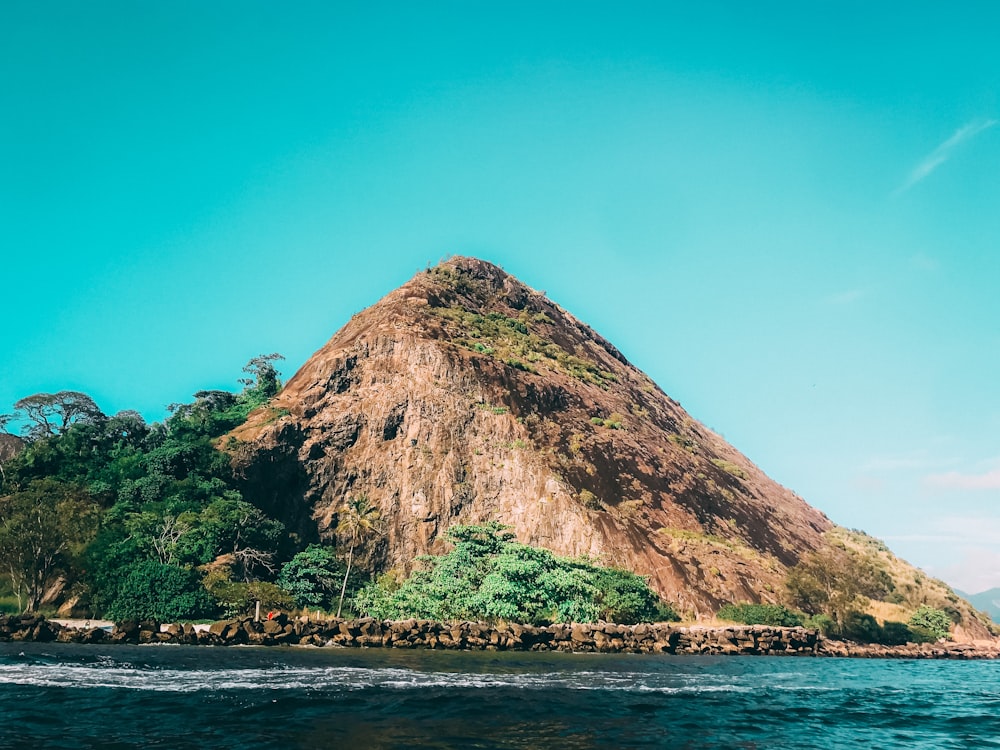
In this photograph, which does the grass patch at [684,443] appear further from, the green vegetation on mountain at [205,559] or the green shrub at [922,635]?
the green vegetation on mountain at [205,559]

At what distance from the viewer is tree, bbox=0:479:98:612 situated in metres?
58.7

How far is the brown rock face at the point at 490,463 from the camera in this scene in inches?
3408

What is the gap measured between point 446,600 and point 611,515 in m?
32.8

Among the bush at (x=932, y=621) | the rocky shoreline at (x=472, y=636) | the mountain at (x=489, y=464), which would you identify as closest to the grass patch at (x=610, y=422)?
the mountain at (x=489, y=464)

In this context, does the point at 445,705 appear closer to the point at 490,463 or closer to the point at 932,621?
the point at 490,463

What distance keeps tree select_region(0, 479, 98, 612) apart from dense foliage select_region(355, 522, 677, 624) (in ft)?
97.0

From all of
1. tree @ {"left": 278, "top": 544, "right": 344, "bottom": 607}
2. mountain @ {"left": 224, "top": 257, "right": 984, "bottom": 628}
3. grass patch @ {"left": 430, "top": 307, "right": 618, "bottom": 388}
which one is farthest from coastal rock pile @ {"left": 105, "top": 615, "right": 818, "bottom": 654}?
grass patch @ {"left": 430, "top": 307, "right": 618, "bottom": 388}

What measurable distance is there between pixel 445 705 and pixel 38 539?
A: 5325 centimetres

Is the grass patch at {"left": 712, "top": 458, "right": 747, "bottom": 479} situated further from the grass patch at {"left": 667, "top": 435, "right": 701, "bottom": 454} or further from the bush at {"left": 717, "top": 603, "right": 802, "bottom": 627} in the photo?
the bush at {"left": 717, "top": 603, "right": 802, "bottom": 627}

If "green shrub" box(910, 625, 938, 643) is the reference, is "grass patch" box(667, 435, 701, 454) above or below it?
above

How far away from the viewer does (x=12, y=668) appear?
2950 centimetres

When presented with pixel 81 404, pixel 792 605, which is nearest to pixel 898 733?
pixel 792 605

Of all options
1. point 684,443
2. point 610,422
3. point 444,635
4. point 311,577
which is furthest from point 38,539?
point 684,443

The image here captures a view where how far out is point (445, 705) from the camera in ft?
75.9
